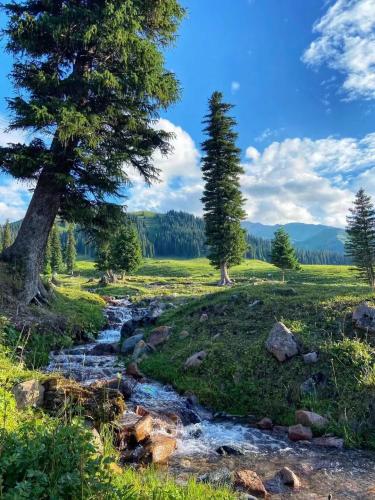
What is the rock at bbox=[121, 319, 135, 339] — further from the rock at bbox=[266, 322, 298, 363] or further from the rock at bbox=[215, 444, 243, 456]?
the rock at bbox=[215, 444, 243, 456]

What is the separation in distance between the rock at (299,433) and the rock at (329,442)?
6.3 inches

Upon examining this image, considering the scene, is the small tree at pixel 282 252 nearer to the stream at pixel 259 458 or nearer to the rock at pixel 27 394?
the stream at pixel 259 458

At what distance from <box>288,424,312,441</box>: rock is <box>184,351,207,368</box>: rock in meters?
3.57

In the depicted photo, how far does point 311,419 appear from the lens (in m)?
7.50

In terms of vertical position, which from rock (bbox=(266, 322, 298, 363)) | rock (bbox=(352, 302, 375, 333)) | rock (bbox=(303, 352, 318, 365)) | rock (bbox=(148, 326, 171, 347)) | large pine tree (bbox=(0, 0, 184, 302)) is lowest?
rock (bbox=(148, 326, 171, 347))

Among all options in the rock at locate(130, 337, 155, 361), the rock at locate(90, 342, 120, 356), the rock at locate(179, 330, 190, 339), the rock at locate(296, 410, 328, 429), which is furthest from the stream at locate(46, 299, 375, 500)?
the rock at locate(90, 342, 120, 356)

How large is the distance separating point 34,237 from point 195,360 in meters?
8.90

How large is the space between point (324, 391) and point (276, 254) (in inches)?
2273

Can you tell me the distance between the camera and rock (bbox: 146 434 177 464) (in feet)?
19.6

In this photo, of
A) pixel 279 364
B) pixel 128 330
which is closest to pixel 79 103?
pixel 128 330

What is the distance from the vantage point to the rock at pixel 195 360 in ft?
34.0

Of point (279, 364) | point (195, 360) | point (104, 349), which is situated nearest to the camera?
point (279, 364)

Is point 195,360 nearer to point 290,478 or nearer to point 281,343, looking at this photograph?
point 281,343

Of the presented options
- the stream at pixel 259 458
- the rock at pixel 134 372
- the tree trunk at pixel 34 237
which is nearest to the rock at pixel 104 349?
the rock at pixel 134 372
